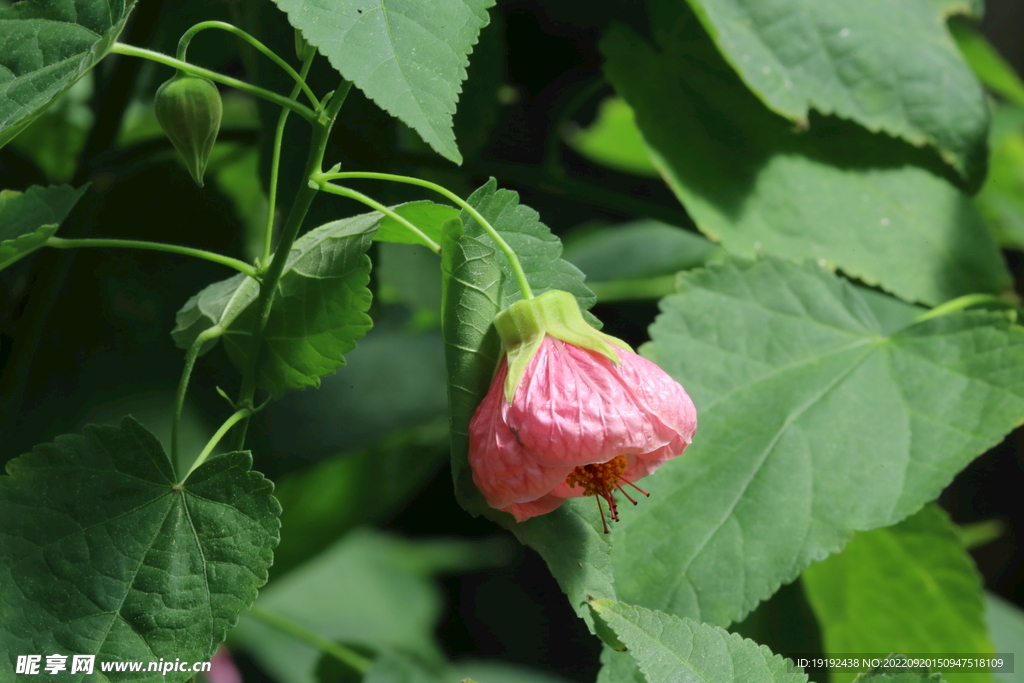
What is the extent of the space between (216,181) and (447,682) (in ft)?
1.75

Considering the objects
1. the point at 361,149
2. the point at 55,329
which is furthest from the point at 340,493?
the point at 361,149

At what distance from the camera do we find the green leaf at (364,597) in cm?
117

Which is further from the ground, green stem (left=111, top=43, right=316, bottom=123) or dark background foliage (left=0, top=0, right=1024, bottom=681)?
green stem (left=111, top=43, right=316, bottom=123)

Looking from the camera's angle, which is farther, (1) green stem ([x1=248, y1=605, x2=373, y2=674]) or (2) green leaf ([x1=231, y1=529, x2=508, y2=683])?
(2) green leaf ([x1=231, y1=529, x2=508, y2=683])

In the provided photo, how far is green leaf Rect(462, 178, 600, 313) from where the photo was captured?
441 millimetres

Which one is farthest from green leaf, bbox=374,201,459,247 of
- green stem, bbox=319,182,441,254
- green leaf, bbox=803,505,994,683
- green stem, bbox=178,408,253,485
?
green leaf, bbox=803,505,994,683

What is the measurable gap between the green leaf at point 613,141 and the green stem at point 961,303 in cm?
47

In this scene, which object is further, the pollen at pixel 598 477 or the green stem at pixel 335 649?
the green stem at pixel 335 649

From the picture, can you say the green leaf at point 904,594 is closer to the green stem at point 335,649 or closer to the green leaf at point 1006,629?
the green leaf at point 1006,629

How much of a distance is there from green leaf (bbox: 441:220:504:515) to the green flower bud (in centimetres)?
13

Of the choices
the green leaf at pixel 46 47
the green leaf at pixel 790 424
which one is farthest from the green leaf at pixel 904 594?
the green leaf at pixel 46 47

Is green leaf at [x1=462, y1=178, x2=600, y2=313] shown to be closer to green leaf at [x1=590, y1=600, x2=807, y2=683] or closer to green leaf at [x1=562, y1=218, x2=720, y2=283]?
green leaf at [x1=590, y1=600, x2=807, y2=683]

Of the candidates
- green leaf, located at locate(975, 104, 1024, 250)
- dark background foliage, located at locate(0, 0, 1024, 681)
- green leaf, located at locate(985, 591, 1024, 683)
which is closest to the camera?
dark background foliage, located at locate(0, 0, 1024, 681)

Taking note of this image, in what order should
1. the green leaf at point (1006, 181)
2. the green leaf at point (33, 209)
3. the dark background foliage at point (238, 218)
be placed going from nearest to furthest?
1. the green leaf at point (33, 209)
2. the dark background foliage at point (238, 218)
3. the green leaf at point (1006, 181)
